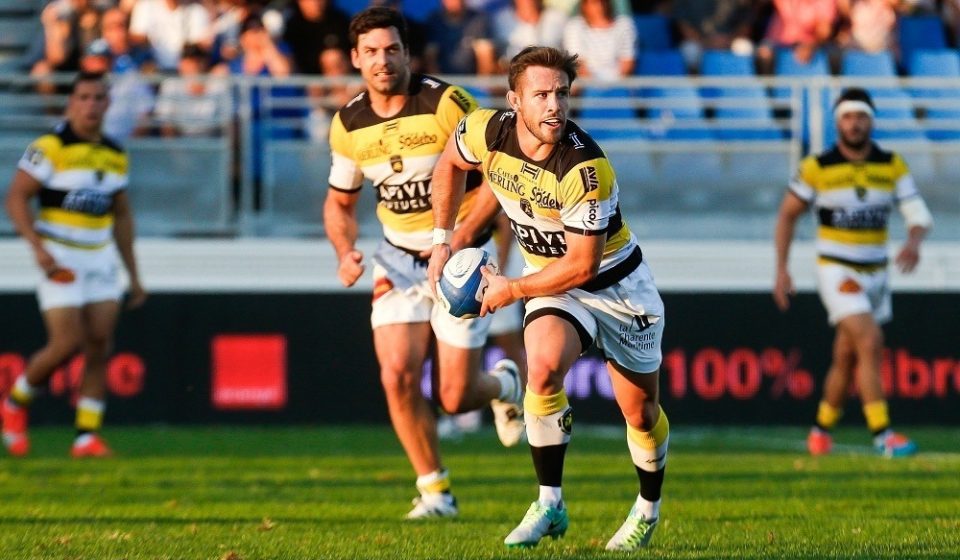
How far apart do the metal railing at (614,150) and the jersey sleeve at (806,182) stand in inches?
111

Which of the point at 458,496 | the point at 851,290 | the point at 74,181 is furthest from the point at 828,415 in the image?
the point at 74,181

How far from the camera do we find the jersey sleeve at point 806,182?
40.8ft

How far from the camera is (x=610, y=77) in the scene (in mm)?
16203

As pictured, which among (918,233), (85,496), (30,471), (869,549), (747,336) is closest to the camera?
(869,549)

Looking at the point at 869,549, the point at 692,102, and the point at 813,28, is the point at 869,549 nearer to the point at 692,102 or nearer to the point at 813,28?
the point at 692,102

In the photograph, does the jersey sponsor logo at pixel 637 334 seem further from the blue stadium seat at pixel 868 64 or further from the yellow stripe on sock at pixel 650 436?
the blue stadium seat at pixel 868 64

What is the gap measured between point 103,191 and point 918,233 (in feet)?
19.5

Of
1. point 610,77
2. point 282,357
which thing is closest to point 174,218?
point 282,357

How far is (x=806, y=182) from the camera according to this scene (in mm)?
12461

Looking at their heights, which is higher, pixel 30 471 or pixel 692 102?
pixel 692 102

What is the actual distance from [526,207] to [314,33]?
988 centimetres

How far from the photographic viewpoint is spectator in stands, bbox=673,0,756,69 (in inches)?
674

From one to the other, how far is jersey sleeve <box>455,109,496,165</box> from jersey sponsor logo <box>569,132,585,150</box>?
0.45 meters

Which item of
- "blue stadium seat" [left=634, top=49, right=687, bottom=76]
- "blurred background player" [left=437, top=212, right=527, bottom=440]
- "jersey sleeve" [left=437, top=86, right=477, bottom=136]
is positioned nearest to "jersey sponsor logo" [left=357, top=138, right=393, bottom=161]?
"jersey sleeve" [left=437, top=86, right=477, bottom=136]
